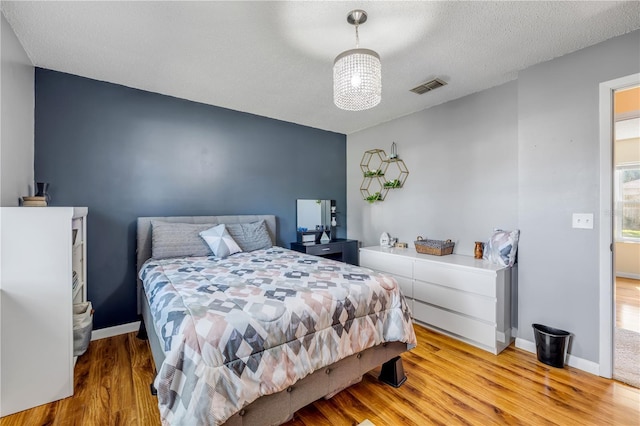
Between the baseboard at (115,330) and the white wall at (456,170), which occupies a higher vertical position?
the white wall at (456,170)

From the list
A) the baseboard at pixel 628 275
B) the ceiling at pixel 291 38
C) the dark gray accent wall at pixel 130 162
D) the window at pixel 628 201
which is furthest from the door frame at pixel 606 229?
the baseboard at pixel 628 275

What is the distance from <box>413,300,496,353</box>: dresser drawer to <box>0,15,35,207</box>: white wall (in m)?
3.59

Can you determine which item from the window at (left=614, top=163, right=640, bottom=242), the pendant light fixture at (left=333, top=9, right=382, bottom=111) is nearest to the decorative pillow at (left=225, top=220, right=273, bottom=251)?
the pendant light fixture at (left=333, top=9, right=382, bottom=111)

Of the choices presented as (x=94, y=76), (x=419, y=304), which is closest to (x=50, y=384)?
(x=94, y=76)

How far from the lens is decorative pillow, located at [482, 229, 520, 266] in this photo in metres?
2.62

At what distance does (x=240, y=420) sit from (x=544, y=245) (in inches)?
104

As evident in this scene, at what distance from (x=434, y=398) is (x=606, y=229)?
1781 millimetres

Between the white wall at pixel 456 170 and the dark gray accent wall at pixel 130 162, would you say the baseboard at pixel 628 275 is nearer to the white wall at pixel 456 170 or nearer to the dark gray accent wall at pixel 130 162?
the white wall at pixel 456 170

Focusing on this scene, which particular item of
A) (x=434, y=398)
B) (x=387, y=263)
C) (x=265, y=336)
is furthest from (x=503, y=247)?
(x=265, y=336)

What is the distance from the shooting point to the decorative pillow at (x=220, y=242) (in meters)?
2.87

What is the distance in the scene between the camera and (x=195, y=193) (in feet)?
11.0

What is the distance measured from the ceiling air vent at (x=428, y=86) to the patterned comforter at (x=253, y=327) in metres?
2.01

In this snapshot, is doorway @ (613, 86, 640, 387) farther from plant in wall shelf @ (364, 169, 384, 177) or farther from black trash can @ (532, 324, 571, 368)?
plant in wall shelf @ (364, 169, 384, 177)

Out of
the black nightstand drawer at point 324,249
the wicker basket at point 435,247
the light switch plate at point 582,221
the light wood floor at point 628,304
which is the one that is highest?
the light switch plate at point 582,221
